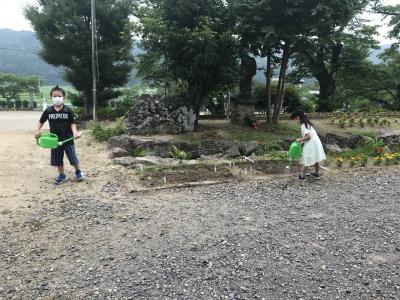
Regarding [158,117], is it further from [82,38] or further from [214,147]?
[82,38]

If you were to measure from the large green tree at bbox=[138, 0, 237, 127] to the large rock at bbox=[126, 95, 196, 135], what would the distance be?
0.66 m

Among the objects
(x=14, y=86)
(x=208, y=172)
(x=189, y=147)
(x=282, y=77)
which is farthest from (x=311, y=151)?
(x=14, y=86)

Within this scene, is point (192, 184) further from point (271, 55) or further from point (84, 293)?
point (271, 55)

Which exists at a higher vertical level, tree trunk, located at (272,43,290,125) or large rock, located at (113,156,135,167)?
tree trunk, located at (272,43,290,125)

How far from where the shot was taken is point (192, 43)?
378 inches

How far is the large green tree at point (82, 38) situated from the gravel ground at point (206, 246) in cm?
1054

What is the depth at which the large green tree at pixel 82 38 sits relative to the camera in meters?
15.1

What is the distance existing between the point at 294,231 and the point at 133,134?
6652 mm

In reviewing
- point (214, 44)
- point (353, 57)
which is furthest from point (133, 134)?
point (353, 57)

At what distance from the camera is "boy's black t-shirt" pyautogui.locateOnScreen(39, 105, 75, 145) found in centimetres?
654

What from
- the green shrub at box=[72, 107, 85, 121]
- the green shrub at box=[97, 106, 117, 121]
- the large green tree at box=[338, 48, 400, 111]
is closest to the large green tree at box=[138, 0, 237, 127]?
the green shrub at box=[97, 106, 117, 121]

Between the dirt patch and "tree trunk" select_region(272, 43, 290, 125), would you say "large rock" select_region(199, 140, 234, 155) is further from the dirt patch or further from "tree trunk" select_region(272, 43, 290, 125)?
"tree trunk" select_region(272, 43, 290, 125)

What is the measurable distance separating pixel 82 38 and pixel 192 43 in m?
7.67

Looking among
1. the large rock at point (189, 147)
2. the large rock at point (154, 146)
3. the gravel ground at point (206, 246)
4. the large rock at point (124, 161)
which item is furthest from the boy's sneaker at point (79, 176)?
the large rock at point (189, 147)
